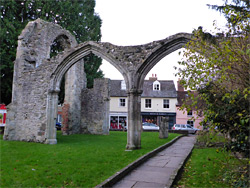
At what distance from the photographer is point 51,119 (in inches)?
444

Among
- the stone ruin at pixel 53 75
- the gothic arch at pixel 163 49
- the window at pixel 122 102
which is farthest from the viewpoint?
the window at pixel 122 102

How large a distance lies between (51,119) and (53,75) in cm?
224

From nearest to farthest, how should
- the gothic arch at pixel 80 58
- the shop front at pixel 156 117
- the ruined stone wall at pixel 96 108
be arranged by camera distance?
1. the gothic arch at pixel 80 58
2. the ruined stone wall at pixel 96 108
3. the shop front at pixel 156 117

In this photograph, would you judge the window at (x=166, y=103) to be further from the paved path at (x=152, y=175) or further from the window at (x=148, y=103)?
the paved path at (x=152, y=175)

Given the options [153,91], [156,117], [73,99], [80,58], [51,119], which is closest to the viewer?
[80,58]

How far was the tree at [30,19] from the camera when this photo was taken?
16402 millimetres

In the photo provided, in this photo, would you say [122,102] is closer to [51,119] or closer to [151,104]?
[151,104]

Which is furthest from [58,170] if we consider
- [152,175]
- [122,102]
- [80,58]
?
[122,102]

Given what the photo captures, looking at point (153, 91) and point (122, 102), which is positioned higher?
point (153, 91)

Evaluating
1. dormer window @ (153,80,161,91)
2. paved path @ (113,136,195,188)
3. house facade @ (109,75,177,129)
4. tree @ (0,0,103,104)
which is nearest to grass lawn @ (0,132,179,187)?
paved path @ (113,136,195,188)

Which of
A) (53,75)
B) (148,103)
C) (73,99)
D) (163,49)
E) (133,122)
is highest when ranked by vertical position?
(163,49)

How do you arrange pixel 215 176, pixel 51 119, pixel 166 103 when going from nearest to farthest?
pixel 215 176, pixel 51 119, pixel 166 103

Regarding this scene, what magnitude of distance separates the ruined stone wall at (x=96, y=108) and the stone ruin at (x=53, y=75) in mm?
799

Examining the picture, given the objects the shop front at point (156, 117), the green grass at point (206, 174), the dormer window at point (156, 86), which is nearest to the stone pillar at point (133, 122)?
the green grass at point (206, 174)
